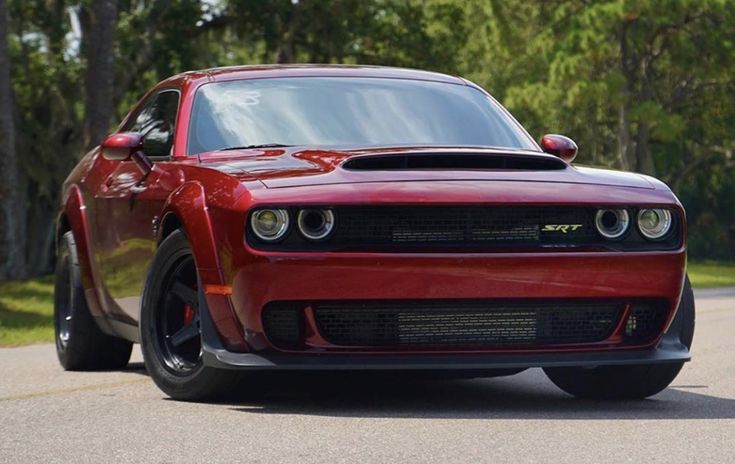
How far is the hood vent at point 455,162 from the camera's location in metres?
6.66

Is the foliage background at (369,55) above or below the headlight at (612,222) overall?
below

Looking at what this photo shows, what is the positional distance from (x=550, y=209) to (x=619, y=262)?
0.35m

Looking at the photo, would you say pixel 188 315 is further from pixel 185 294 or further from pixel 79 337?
pixel 79 337

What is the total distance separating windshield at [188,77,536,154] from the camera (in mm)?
7547

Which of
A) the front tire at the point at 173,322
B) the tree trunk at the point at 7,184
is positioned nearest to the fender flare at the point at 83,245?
the front tire at the point at 173,322

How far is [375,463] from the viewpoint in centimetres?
530

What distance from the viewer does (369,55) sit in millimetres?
35250

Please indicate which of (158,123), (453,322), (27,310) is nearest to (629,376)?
(453,322)

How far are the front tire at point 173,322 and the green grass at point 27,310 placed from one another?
6.30m

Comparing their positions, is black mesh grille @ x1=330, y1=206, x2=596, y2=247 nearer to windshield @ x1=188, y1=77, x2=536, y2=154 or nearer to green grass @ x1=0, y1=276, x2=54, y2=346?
windshield @ x1=188, y1=77, x2=536, y2=154

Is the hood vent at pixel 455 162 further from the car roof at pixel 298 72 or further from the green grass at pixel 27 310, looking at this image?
the green grass at pixel 27 310

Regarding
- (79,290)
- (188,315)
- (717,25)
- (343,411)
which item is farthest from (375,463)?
(717,25)

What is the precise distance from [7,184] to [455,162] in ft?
62.5

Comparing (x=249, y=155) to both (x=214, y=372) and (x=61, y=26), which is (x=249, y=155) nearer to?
(x=214, y=372)
